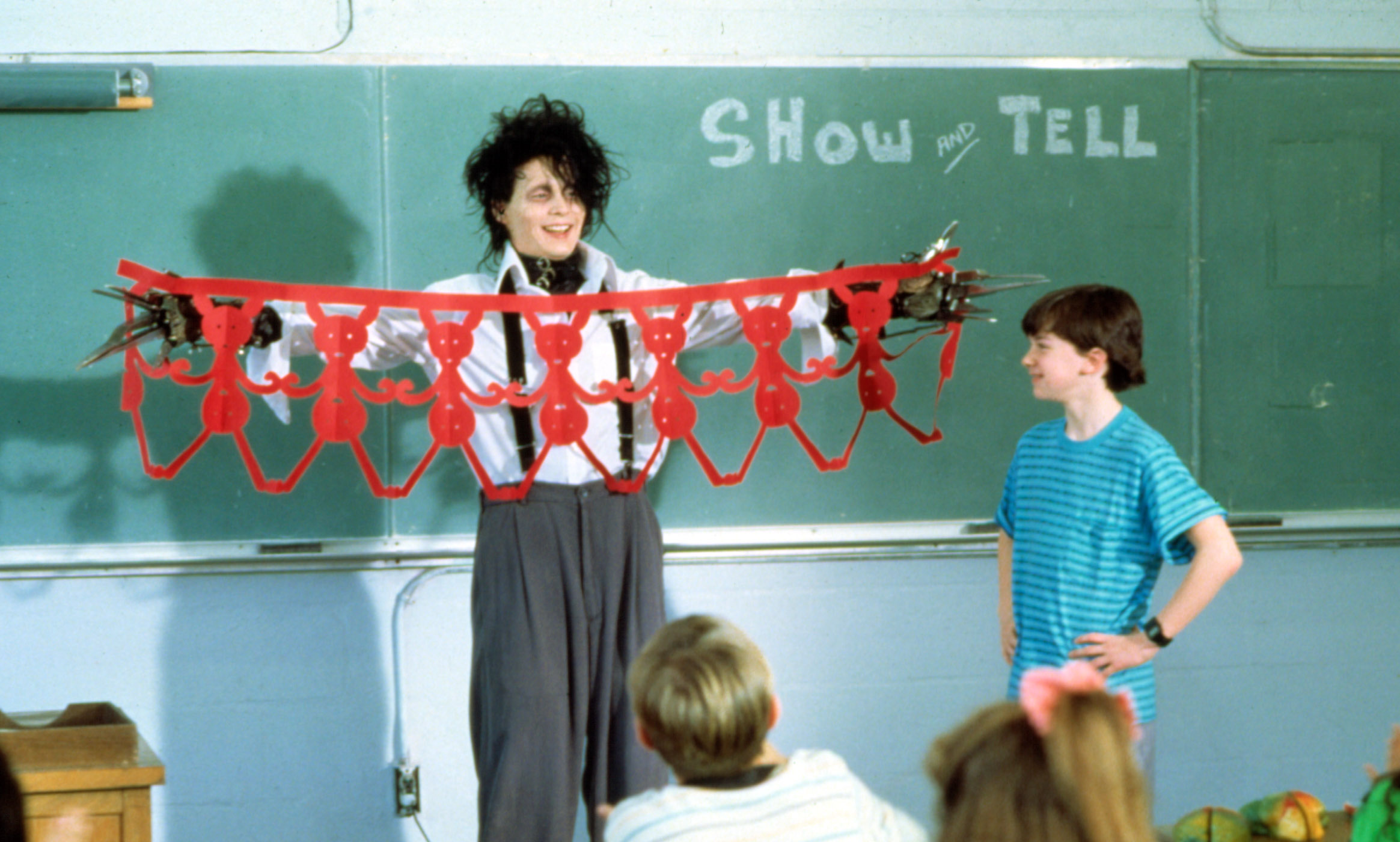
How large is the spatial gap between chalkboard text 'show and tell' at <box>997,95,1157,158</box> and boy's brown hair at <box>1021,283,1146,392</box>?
924mm

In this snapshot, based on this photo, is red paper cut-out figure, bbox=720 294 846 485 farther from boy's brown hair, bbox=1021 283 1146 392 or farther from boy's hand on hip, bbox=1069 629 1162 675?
boy's hand on hip, bbox=1069 629 1162 675

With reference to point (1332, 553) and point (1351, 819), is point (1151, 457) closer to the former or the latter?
point (1351, 819)

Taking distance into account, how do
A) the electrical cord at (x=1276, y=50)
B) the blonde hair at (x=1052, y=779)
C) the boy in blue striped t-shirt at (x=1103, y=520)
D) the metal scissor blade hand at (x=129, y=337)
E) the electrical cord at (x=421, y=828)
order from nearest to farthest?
the blonde hair at (x=1052, y=779) → the boy in blue striped t-shirt at (x=1103, y=520) → the metal scissor blade hand at (x=129, y=337) → the electrical cord at (x=421, y=828) → the electrical cord at (x=1276, y=50)

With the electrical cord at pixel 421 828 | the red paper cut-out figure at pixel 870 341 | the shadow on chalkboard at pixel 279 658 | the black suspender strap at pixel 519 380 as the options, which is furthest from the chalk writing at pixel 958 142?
the electrical cord at pixel 421 828

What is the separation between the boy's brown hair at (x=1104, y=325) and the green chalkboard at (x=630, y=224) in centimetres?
83

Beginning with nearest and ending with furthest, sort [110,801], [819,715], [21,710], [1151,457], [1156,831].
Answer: [1156,831], [110,801], [1151,457], [21,710], [819,715]

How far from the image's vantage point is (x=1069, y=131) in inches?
104

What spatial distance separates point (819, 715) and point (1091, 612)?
3.30 feet

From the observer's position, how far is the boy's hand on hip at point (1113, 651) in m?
1.71

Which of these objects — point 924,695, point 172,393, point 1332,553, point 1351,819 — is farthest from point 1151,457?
point 172,393

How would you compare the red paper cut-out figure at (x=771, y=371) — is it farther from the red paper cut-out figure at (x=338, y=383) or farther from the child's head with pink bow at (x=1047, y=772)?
the child's head with pink bow at (x=1047, y=772)

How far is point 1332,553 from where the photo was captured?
273 cm

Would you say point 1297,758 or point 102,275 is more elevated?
point 102,275

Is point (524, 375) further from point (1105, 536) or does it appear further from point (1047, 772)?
point (1047, 772)
